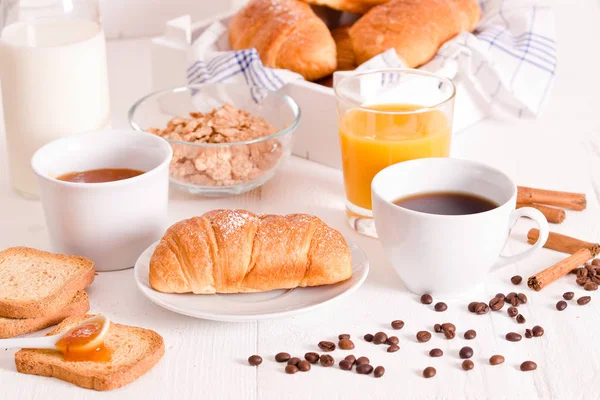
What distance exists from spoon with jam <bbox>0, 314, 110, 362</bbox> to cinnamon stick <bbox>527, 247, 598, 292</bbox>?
27.9 inches

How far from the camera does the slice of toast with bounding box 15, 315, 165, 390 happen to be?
1.23 meters

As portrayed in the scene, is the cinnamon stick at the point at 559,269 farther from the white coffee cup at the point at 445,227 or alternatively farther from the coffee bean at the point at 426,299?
the coffee bean at the point at 426,299

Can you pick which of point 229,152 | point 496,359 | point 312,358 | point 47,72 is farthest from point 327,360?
point 47,72

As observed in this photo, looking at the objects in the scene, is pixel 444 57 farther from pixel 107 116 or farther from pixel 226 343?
pixel 226 343

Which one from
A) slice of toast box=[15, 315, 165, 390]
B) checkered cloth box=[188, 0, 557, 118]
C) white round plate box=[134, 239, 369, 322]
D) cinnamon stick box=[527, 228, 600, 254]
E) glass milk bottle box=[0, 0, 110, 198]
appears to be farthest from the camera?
checkered cloth box=[188, 0, 557, 118]

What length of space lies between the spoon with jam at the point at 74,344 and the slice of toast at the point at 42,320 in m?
0.06

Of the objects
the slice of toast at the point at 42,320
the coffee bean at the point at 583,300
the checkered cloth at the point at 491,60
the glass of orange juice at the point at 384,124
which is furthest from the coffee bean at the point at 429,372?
the checkered cloth at the point at 491,60

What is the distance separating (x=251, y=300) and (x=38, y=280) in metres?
0.35

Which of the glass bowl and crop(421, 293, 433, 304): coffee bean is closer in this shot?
crop(421, 293, 433, 304): coffee bean

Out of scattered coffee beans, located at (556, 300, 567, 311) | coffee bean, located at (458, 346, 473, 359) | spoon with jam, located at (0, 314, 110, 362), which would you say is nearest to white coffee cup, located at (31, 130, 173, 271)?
spoon with jam, located at (0, 314, 110, 362)

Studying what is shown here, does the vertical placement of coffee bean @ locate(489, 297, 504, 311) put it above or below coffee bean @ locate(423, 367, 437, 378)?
above

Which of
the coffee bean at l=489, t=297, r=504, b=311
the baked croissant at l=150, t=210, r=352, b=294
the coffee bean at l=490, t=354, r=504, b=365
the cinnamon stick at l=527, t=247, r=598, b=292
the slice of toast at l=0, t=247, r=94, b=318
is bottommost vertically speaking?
the coffee bean at l=490, t=354, r=504, b=365

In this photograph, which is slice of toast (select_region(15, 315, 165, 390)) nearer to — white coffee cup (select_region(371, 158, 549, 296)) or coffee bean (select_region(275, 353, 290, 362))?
coffee bean (select_region(275, 353, 290, 362))

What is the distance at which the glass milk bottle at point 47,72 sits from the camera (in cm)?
169
